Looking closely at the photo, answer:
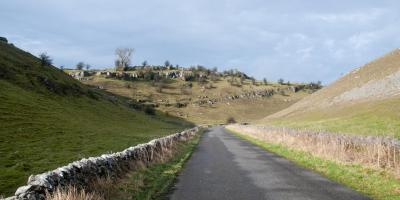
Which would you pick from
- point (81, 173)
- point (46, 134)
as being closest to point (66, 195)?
point (81, 173)

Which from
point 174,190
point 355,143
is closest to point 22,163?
point 174,190

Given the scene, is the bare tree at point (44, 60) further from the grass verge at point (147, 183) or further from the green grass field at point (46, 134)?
the grass verge at point (147, 183)

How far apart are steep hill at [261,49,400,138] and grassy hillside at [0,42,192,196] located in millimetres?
25196

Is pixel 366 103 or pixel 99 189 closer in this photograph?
pixel 99 189

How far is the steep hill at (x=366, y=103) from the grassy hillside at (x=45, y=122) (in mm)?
25196

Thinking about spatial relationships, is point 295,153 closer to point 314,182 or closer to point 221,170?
point 221,170

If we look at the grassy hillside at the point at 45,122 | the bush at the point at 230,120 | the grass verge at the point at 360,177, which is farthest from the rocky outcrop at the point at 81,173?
the bush at the point at 230,120

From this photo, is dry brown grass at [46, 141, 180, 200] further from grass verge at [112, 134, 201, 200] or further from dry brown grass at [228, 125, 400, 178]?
dry brown grass at [228, 125, 400, 178]

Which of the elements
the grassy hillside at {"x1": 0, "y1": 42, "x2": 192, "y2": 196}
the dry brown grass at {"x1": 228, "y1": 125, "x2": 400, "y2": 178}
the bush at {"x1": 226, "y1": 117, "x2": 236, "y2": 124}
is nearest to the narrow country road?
the dry brown grass at {"x1": 228, "y1": 125, "x2": 400, "y2": 178}

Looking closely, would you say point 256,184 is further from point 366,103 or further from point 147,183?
point 366,103

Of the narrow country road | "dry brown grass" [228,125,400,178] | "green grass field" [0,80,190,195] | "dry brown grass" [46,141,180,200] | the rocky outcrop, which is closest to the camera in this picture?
the rocky outcrop

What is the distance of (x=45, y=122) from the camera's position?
189ft

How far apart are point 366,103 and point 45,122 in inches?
2021

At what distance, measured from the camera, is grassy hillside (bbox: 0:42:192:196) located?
30538 millimetres
